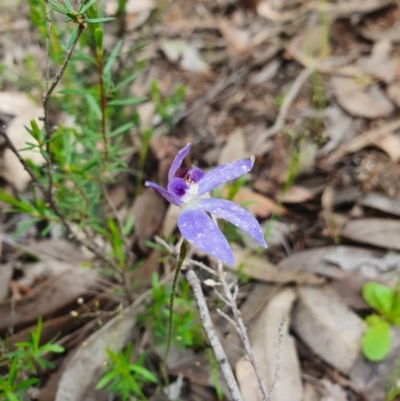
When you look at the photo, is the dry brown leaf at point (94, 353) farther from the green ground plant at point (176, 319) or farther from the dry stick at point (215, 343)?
the dry stick at point (215, 343)

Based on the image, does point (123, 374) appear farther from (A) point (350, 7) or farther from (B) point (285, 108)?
(A) point (350, 7)

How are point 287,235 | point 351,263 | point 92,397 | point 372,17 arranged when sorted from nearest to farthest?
point 92,397
point 351,263
point 287,235
point 372,17

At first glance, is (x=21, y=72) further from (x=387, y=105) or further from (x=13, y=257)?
(x=387, y=105)

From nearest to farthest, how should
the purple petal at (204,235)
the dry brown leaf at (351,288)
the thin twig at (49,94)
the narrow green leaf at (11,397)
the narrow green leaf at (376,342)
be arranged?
the purple petal at (204,235) → the thin twig at (49,94) → the narrow green leaf at (11,397) → the narrow green leaf at (376,342) → the dry brown leaf at (351,288)

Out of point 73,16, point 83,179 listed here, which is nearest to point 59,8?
point 73,16

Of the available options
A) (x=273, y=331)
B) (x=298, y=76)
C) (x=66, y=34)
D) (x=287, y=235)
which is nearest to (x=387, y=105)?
(x=298, y=76)

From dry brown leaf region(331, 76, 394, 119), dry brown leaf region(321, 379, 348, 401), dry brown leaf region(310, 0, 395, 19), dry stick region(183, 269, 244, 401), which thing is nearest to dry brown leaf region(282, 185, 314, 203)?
dry brown leaf region(331, 76, 394, 119)

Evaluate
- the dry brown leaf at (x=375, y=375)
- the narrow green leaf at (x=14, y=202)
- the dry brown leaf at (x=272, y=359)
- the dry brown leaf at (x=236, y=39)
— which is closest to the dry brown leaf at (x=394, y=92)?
the dry brown leaf at (x=236, y=39)
